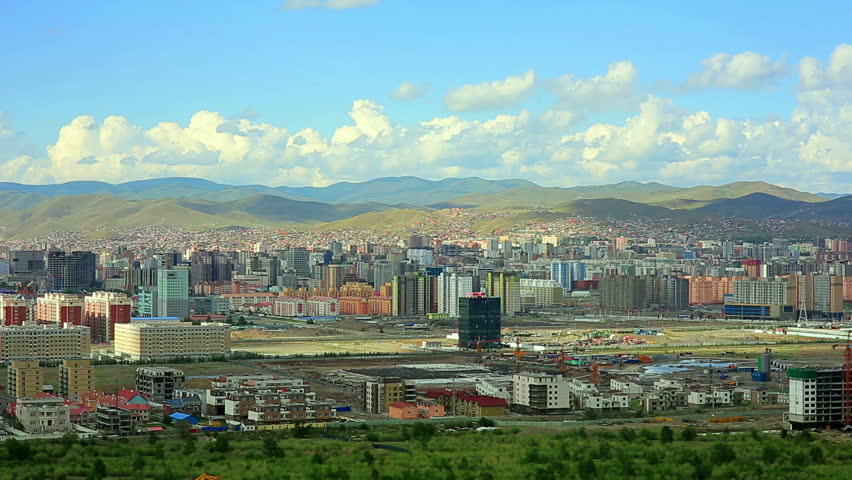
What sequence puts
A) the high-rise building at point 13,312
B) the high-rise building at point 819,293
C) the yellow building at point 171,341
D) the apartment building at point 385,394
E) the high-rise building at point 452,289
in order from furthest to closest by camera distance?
the high-rise building at point 819,293
the high-rise building at point 452,289
the high-rise building at point 13,312
the yellow building at point 171,341
the apartment building at point 385,394

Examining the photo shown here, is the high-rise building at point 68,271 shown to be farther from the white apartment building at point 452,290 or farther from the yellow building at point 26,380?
the yellow building at point 26,380

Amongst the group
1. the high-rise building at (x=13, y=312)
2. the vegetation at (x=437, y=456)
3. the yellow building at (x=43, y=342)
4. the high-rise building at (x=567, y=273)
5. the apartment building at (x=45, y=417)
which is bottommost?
the vegetation at (x=437, y=456)

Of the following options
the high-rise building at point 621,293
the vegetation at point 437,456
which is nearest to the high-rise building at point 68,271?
the high-rise building at point 621,293

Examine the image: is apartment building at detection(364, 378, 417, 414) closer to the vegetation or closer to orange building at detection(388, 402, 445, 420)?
orange building at detection(388, 402, 445, 420)

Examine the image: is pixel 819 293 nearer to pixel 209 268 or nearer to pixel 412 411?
pixel 209 268

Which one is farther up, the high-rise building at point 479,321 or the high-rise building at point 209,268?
the high-rise building at point 209,268

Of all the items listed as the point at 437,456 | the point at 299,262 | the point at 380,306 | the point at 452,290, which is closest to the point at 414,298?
the point at 380,306

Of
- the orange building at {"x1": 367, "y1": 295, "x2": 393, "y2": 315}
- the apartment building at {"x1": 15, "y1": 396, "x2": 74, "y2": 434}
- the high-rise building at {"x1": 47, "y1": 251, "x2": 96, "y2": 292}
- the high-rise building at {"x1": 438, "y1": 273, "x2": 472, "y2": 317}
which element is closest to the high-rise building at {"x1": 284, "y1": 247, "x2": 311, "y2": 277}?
the high-rise building at {"x1": 47, "y1": 251, "x2": 96, "y2": 292}
